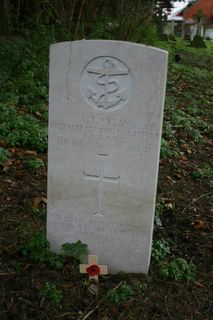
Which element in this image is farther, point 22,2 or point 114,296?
point 22,2

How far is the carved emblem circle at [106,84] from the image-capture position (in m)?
2.84

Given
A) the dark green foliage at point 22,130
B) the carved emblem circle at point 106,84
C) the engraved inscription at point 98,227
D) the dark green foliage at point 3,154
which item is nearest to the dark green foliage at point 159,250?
the engraved inscription at point 98,227

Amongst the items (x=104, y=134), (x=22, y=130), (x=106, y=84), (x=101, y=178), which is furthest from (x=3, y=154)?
(x=106, y=84)

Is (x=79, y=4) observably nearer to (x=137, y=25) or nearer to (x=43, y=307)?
(x=137, y=25)

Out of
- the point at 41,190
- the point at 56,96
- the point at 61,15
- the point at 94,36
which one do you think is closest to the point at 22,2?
the point at 61,15

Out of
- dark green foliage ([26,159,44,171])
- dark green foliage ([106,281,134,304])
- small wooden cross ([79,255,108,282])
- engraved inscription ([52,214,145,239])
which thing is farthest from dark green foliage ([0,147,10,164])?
dark green foliage ([106,281,134,304])

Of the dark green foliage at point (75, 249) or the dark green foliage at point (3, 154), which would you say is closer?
the dark green foliage at point (75, 249)

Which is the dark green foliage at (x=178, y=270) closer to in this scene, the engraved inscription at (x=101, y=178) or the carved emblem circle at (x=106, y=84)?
the engraved inscription at (x=101, y=178)

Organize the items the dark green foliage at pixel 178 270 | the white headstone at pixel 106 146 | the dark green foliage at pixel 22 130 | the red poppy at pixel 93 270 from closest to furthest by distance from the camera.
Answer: the white headstone at pixel 106 146
the red poppy at pixel 93 270
the dark green foliage at pixel 178 270
the dark green foliage at pixel 22 130

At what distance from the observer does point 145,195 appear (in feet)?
10.1

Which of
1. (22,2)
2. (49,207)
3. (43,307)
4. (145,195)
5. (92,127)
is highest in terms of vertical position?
(22,2)

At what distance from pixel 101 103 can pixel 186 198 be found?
2.18 metres

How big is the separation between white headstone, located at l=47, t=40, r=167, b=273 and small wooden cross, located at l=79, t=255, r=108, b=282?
0.46ft

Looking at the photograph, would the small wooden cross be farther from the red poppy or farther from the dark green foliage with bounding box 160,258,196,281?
the dark green foliage with bounding box 160,258,196,281
